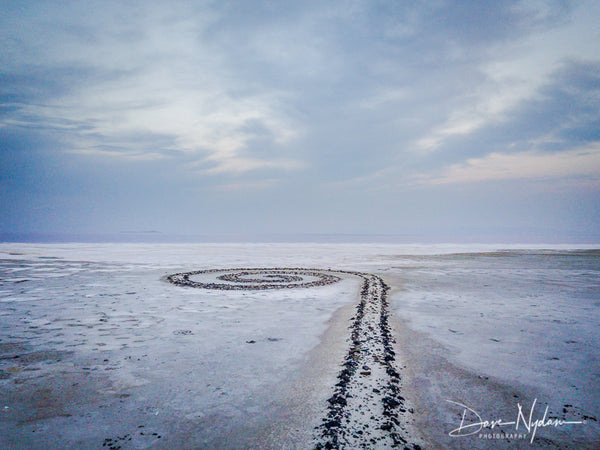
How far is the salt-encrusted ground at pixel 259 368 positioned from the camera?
488 cm

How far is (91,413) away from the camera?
17.5 ft

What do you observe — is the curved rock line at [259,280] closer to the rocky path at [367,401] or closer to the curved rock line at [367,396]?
the curved rock line at [367,396]

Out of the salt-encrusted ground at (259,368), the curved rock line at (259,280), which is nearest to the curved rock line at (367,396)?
the salt-encrusted ground at (259,368)

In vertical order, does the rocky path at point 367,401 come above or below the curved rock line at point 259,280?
below

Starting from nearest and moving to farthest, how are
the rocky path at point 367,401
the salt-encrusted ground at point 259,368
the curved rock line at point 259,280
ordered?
the rocky path at point 367,401 < the salt-encrusted ground at point 259,368 < the curved rock line at point 259,280

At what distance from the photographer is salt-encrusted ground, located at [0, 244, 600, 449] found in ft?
16.0

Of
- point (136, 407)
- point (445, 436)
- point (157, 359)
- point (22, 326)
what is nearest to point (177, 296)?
point (22, 326)

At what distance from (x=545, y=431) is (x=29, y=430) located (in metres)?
7.37

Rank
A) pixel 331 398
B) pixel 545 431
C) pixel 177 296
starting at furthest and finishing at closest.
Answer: pixel 177 296 < pixel 331 398 < pixel 545 431

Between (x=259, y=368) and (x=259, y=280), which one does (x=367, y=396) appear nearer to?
(x=259, y=368)

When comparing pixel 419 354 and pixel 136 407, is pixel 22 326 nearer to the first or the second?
pixel 136 407

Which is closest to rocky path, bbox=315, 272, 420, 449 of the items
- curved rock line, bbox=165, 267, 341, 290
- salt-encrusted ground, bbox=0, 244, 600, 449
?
salt-encrusted ground, bbox=0, 244, 600, 449

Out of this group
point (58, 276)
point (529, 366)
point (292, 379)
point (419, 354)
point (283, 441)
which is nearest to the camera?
point (283, 441)

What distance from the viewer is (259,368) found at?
281 inches
